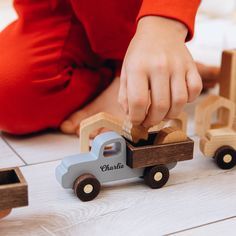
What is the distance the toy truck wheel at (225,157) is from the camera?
27.1 inches

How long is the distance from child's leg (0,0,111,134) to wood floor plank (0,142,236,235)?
194 mm

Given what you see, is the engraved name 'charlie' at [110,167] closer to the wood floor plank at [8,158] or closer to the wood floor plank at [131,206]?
the wood floor plank at [131,206]

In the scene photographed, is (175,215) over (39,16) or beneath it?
beneath

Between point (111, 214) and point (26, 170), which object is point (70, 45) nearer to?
point (26, 170)

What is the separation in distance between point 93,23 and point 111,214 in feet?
1.43

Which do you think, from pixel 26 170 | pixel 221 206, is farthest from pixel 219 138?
pixel 26 170

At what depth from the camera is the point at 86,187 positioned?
59 centimetres

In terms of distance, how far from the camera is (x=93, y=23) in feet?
2.93

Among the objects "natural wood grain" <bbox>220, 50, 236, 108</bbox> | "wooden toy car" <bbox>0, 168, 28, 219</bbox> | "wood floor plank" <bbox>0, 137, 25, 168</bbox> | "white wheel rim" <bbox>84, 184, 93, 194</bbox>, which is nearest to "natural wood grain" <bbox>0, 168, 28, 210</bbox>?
"wooden toy car" <bbox>0, 168, 28, 219</bbox>

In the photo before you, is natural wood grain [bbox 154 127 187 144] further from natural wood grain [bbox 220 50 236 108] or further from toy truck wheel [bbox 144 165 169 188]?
natural wood grain [bbox 220 50 236 108]

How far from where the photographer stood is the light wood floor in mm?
531

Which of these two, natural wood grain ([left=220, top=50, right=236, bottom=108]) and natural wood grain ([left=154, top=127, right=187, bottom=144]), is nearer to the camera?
natural wood grain ([left=154, top=127, right=187, bottom=144])

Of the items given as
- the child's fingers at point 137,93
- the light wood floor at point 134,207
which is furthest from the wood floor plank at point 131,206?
the child's fingers at point 137,93

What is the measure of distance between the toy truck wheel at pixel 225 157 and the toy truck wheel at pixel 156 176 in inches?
3.9
